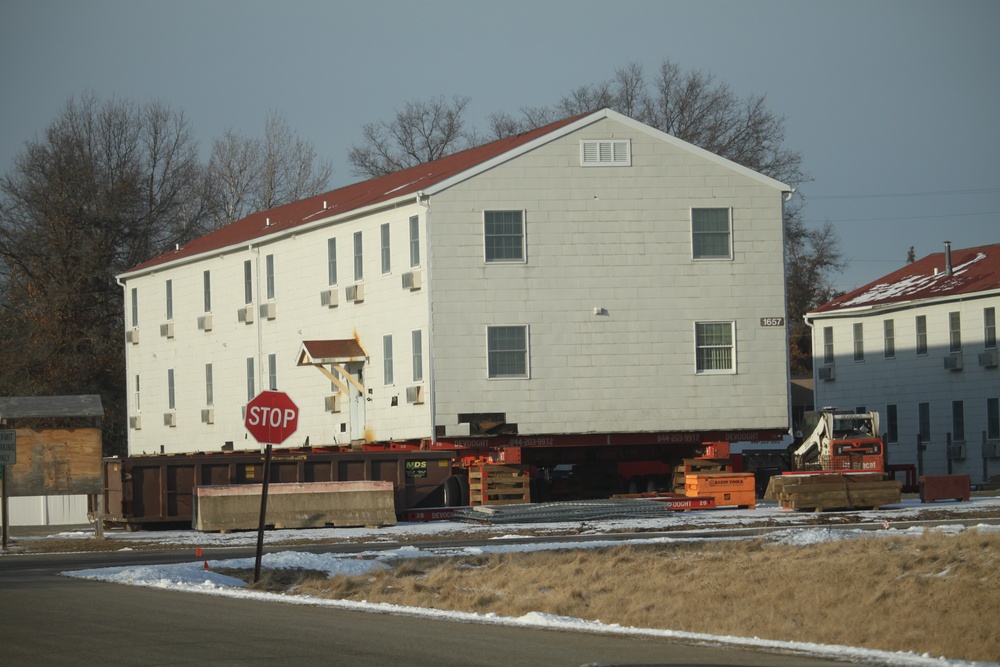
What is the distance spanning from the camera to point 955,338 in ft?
172

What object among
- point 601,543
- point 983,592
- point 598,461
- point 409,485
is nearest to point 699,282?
point 598,461

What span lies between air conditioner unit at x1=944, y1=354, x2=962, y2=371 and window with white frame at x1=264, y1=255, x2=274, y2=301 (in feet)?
80.7

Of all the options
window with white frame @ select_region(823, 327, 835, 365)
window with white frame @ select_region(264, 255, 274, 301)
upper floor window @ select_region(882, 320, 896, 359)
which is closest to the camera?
window with white frame @ select_region(264, 255, 274, 301)

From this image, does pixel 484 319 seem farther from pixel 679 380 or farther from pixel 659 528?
pixel 659 528

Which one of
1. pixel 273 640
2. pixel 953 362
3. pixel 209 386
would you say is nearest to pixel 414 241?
pixel 209 386

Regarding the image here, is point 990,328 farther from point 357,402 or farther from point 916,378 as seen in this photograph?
point 357,402

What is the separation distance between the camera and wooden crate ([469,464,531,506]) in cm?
3544

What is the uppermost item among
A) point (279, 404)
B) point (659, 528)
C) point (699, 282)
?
point (699, 282)

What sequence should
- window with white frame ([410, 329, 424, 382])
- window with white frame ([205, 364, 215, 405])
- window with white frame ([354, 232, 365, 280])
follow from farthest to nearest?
1. window with white frame ([205, 364, 215, 405])
2. window with white frame ([354, 232, 365, 280])
3. window with white frame ([410, 329, 424, 382])

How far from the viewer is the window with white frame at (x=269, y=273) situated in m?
42.8

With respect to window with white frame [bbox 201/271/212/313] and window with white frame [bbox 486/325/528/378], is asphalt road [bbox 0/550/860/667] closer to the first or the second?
window with white frame [bbox 486/325/528/378]

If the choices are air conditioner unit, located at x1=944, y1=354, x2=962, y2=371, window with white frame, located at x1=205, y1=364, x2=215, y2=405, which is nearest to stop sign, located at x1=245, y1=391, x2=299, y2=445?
window with white frame, located at x1=205, y1=364, x2=215, y2=405

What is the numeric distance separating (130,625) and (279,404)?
520 centimetres

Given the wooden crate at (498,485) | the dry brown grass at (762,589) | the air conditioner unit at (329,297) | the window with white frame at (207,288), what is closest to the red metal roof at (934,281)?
the wooden crate at (498,485)
